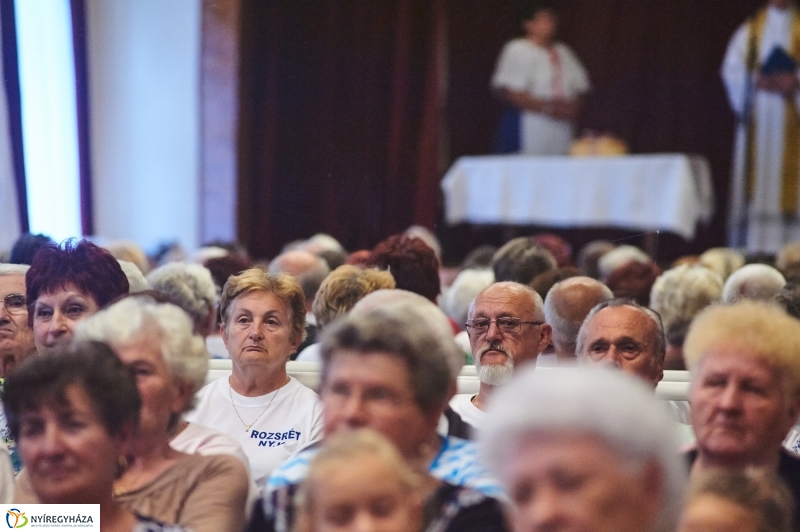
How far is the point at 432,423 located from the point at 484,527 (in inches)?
10.6

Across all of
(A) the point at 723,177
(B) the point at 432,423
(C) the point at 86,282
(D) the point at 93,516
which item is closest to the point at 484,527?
(B) the point at 432,423

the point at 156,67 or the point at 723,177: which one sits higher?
the point at 156,67

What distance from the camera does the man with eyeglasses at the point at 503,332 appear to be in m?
3.50

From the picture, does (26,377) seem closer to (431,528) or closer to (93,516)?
(93,516)

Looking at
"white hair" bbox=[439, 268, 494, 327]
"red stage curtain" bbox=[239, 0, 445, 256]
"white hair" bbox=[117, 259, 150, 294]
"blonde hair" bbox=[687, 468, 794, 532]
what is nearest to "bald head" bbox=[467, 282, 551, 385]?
"white hair" bbox=[117, 259, 150, 294]

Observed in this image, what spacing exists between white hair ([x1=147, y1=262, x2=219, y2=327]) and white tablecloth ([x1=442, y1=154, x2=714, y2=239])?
246 inches

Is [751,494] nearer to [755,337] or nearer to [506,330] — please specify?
[755,337]

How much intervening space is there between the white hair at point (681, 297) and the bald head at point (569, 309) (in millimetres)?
552

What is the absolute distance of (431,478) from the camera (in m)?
2.26

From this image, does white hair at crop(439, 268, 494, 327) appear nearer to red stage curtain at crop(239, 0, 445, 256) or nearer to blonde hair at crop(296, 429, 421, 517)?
blonde hair at crop(296, 429, 421, 517)

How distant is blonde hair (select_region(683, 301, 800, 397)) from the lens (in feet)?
8.27

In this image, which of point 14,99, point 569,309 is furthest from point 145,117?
point 569,309

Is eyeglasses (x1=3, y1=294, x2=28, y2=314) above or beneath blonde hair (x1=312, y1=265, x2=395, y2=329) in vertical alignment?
above

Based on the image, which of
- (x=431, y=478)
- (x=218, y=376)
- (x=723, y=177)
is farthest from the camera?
(x=723, y=177)
